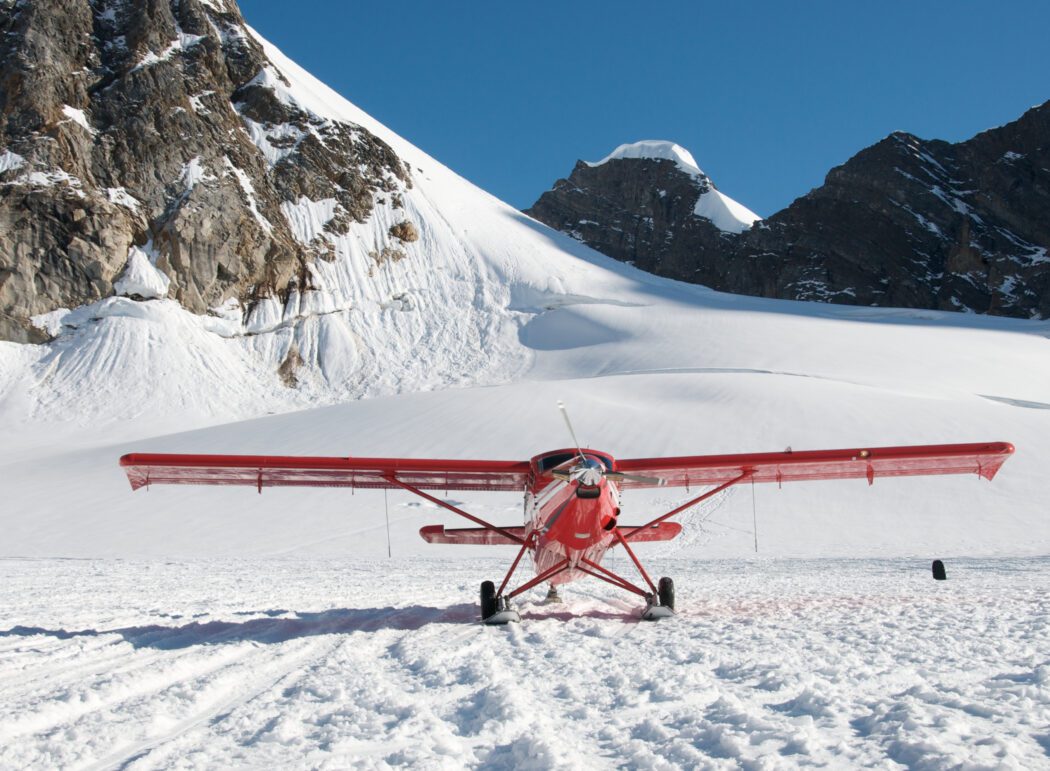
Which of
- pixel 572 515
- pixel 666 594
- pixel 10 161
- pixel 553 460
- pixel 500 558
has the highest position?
pixel 10 161

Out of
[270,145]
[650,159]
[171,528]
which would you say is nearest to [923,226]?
[650,159]

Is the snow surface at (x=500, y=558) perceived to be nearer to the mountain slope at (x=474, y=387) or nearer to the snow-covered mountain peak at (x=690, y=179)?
the mountain slope at (x=474, y=387)

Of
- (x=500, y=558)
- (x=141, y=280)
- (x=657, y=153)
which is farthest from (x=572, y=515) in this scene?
(x=657, y=153)

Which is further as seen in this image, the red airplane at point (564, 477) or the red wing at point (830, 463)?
the red wing at point (830, 463)

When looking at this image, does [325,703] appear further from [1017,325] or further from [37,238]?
[1017,325]

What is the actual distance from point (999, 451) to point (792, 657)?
5.47 metres

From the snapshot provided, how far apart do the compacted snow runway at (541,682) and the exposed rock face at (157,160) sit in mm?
51752

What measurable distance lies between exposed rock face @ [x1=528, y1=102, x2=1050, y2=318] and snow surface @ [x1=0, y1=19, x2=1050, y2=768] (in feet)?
167

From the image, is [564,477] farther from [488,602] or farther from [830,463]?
[830,463]

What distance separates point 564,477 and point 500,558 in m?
11.4

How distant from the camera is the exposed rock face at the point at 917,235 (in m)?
103

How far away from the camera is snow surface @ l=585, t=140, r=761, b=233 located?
5349 inches

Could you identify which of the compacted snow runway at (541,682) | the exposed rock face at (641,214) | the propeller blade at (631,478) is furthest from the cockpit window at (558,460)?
the exposed rock face at (641,214)

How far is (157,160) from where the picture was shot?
6047 centimetres
